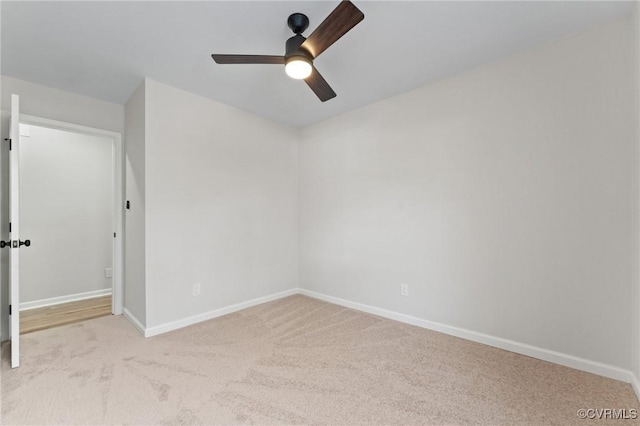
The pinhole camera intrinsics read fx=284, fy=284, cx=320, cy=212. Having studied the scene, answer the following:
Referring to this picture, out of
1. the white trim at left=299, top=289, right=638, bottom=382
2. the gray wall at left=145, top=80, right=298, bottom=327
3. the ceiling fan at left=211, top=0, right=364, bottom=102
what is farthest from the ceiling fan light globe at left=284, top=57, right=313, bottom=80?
the white trim at left=299, top=289, right=638, bottom=382

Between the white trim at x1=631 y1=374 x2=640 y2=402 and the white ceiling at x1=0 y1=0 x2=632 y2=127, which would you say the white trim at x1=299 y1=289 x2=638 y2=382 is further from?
the white ceiling at x1=0 y1=0 x2=632 y2=127

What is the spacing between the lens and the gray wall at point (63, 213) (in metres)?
3.62

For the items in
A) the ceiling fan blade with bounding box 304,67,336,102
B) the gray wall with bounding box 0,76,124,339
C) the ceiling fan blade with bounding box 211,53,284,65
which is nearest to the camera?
the ceiling fan blade with bounding box 211,53,284,65

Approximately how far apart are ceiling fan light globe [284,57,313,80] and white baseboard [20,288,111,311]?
169 inches

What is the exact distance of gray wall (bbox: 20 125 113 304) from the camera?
3.62 m

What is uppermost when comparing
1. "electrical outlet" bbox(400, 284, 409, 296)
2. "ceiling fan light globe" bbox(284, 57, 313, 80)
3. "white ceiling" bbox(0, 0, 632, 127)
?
"white ceiling" bbox(0, 0, 632, 127)

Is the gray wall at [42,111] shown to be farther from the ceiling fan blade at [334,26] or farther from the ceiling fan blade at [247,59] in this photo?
the ceiling fan blade at [334,26]

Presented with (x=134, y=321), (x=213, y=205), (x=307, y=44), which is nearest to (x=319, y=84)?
(x=307, y=44)

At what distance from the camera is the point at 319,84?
7.06 ft

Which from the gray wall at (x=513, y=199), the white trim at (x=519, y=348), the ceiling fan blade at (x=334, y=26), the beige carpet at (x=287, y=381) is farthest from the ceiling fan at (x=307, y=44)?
the white trim at (x=519, y=348)

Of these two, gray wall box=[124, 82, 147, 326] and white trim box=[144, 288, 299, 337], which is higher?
gray wall box=[124, 82, 147, 326]

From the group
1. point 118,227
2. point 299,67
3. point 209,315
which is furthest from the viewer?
point 118,227

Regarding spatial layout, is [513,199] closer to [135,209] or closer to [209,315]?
[209,315]

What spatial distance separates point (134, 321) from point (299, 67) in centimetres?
298
